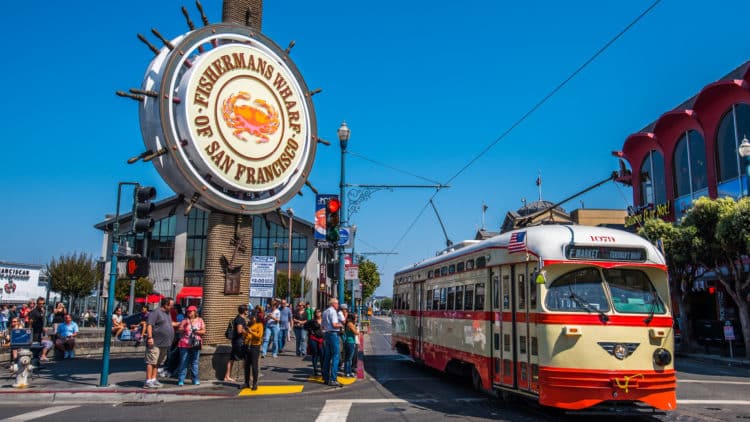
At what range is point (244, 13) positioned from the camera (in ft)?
48.2

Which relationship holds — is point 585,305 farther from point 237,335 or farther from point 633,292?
point 237,335

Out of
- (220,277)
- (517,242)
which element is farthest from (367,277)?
(517,242)

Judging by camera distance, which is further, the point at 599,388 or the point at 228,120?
the point at 228,120

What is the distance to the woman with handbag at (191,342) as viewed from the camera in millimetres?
12164

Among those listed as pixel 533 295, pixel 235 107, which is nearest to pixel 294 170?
pixel 235 107

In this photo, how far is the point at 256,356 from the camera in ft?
40.3

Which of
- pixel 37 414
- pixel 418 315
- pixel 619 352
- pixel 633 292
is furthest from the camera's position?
pixel 418 315

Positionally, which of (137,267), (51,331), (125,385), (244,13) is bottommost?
(125,385)

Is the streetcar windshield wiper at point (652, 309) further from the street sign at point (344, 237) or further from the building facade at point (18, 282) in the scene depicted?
the building facade at point (18, 282)

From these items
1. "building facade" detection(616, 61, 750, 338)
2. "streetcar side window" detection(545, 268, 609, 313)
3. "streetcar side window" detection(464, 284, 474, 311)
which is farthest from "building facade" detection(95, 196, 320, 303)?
"streetcar side window" detection(545, 268, 609, 313)

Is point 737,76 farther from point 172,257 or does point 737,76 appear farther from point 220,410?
point 172,257

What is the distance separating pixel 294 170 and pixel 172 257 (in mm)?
47063

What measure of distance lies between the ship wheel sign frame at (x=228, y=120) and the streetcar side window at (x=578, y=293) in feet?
25.8

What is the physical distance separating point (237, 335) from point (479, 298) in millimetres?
5432
